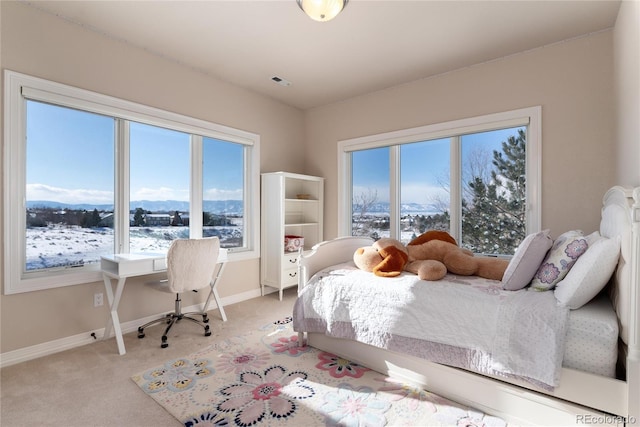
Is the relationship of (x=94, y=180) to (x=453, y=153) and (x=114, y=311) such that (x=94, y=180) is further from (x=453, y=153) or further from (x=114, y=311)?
(x=453, y=153)

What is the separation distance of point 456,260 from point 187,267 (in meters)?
2.19

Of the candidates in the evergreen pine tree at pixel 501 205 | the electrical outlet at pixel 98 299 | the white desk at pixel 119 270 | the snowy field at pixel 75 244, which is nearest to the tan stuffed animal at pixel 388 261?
the evergreen pine tree at pixel 501 205

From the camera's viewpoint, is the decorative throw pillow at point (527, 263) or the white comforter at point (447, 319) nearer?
the white comforter at point (447, 319)

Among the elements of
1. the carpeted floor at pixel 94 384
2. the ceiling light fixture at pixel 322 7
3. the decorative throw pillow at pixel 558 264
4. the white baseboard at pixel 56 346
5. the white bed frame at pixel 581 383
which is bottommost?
the carpeted floor at pixel 94 384

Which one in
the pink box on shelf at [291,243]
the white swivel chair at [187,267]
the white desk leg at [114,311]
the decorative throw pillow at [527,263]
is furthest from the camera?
the pink box on shelf at [291,243]

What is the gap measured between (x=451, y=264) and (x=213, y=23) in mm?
2691

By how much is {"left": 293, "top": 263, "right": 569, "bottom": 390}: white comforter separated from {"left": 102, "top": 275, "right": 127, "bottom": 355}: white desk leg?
139 centimetres

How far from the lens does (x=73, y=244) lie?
269cm

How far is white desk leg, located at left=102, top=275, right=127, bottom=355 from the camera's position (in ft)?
8.09

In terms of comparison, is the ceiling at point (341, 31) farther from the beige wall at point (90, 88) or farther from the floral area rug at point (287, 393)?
the floral area rug at point (287, 393)

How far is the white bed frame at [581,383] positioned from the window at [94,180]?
252cm

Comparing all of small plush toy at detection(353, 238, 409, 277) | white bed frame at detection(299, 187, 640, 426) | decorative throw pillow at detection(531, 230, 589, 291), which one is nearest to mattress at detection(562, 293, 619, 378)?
white bed frame at detection(299, 187, 640, 426)

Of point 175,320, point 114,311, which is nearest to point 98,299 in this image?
point 114,311

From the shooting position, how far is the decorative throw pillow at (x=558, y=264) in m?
1.73
